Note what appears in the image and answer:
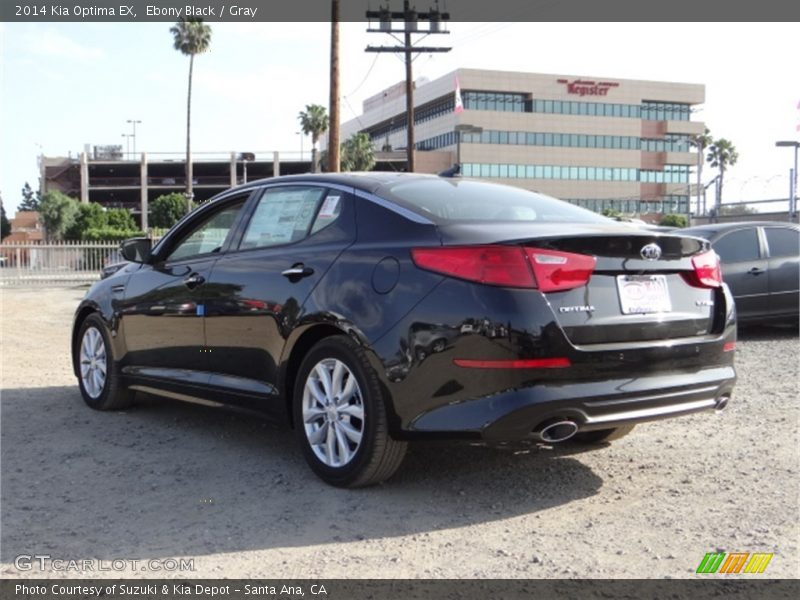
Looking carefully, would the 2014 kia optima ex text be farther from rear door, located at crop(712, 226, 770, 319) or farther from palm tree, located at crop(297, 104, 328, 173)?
palm tree, located at crop(297, 104, 328, 173)

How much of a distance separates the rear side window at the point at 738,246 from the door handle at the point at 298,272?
7.28m

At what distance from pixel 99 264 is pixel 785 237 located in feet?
79.9

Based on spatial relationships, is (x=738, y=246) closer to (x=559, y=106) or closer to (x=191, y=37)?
(x=191, y=37)

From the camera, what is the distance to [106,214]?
255ft

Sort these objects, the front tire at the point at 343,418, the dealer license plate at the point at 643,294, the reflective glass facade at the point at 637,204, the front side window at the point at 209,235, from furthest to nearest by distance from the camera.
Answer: the reflective glass facade at the point at 637,204, the front side window at the point at 209,235, the front tire at the point at 343,418, the dealer license plate at the point at 643,294

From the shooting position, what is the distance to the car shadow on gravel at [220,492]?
12.2 ft

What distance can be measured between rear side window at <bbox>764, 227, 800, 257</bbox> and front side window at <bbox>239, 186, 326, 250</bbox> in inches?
301

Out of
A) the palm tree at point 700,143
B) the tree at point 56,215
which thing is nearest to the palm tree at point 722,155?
the palm tree at point 700,143

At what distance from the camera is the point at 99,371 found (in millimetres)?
6496

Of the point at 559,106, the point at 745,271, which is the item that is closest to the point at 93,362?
the point at 745,271

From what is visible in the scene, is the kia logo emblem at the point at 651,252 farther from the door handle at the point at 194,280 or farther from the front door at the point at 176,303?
the door handle at the point at 194,280

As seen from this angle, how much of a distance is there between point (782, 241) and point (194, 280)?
321 inches

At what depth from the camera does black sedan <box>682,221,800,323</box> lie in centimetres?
1036

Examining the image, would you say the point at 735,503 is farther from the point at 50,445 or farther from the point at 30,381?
the point at 30,381
